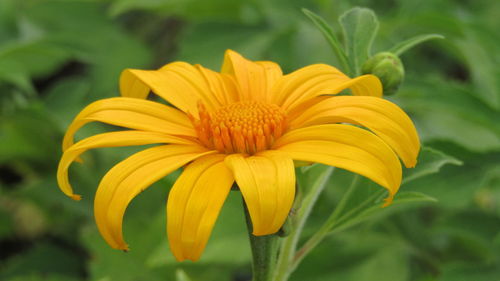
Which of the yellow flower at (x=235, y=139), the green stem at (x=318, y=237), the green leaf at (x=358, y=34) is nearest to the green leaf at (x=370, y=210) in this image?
the green stem at (x=318, y=237)

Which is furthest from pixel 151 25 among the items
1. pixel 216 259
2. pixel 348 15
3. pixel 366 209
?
pixel 366 209

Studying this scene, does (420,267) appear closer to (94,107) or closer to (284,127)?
(284,127)

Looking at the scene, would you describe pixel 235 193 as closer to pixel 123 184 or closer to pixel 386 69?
pixel 386 69

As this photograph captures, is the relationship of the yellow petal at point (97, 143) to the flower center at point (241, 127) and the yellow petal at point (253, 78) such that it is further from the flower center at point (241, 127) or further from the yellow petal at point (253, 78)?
the yellow petal at point (253, 78)

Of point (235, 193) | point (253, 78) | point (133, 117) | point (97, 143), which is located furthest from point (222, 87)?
point (235, 193)

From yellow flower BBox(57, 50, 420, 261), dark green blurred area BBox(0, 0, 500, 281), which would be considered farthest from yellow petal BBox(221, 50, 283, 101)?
dark green blurred area BBox(0, 0, 500, 281)

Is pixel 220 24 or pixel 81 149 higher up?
pixel 81 149

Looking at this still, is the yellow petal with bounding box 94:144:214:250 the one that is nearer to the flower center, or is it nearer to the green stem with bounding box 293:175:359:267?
the flower center
